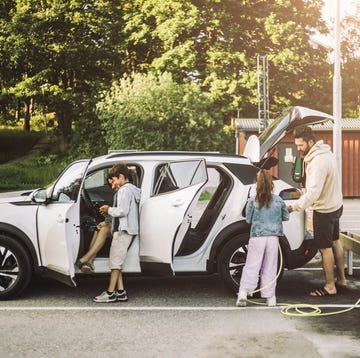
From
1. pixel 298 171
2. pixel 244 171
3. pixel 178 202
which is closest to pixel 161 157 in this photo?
pixel 178 202

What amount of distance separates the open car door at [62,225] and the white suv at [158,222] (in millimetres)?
11

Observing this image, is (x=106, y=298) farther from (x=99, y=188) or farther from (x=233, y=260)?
(x=99, y=188)

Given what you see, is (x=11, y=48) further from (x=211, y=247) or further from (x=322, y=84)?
(x=211, y=247)

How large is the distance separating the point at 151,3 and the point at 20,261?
3069 cm

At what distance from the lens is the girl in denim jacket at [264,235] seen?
681 cm

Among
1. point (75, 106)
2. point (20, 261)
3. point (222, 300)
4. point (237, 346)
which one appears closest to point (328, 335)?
point (237, 346)

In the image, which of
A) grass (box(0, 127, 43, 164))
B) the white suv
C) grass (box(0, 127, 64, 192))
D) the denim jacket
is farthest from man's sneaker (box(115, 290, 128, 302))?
grass (box(0, 127, 43, 164))

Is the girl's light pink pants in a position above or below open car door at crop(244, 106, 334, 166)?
below

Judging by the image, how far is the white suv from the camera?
6.87 metres

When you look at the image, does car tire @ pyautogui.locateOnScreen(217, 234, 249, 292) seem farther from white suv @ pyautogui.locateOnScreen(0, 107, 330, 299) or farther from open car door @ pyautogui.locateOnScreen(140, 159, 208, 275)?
open car door @ pyautogui.locateOnScreen(140, 159, 208, 275)

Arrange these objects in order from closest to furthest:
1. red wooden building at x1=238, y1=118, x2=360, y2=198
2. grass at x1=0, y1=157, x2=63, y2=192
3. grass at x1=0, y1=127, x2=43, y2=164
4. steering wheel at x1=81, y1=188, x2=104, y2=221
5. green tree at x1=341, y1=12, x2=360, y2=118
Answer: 1. steering wheel at x1=81, y1=188, x2=104, y2=221
2. red wooden building at x1=238, y1=118, x2=360, y2=198
3. grass at x1=0, y1=157, x2=63, y2=192
4. green tree at x1=341, y1=12, x2=360, y2=118
5. grass at x1=0, y1=127, x2=43, y2=164

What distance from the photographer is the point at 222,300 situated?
721 centimetres

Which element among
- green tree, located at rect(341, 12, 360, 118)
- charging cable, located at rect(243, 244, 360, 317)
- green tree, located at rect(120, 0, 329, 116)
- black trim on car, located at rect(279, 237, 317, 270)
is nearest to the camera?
charging cable, located at rect(243, 244, 360, 317)

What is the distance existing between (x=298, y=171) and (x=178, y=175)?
8.15ft
